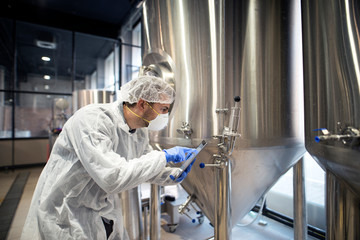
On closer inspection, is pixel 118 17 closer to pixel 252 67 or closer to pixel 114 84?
pixel 114 84

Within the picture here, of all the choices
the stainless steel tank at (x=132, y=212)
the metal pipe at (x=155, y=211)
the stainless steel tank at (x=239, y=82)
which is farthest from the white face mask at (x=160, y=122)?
the stainless steel tank at (x=132, y=212)

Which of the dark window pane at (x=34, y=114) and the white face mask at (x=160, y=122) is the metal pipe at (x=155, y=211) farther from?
the dark window pane at (x=34, y=114)

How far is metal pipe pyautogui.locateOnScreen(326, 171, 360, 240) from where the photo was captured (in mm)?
796

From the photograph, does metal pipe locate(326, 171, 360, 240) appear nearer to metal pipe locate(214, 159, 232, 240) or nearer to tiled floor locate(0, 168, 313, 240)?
metal pipe locate(214, 159, 232, 240)

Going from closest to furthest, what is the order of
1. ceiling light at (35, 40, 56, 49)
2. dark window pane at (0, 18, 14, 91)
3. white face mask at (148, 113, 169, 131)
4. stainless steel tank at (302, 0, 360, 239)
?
stainless steel tank at (302, 0, 360, 239) < white face mask at (148, 113, 169, 131) < dark window pane at (0, 18, 14, 91) < ceiling light at (35, 40, 56, 49)

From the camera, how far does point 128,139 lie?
1.04 metres

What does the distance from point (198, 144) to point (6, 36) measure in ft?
15.4

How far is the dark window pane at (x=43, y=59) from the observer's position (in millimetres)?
4242

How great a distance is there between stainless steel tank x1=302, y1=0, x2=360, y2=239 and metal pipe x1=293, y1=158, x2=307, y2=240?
1.51ft

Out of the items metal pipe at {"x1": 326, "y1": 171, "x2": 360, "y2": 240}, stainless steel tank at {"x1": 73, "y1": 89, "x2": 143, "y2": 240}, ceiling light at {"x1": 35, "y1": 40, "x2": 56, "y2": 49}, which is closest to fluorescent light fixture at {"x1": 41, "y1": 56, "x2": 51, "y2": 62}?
ceiling light at {"x1": 35, "y1": 40, "x2": 56, "y2": 49}

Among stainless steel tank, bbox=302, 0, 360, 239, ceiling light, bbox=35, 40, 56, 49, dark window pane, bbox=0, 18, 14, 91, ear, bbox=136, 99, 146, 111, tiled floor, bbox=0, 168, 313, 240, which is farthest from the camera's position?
ceiling light, bbox=35, 40, 56, 49

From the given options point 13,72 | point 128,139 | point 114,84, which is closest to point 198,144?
point 128,139

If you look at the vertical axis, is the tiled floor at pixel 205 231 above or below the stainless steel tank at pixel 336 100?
below

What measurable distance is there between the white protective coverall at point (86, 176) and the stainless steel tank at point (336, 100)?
0.60m
